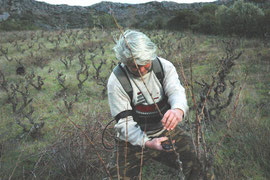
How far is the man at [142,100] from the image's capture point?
1578 mm

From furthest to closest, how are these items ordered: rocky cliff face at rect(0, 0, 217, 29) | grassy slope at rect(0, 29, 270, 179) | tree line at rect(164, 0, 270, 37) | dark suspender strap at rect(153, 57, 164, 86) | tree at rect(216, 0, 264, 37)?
rocky cliff face at rect(0, 0, 217, 29), tree at rect(216, 0, 264, 37), tree line at rect(164, 0, 270, 37), grassy slope at rect(0, 29, 270, 179), dark suspender strap at rect(153, 57, 164, 86)

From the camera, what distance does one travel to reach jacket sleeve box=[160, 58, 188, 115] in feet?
5.36

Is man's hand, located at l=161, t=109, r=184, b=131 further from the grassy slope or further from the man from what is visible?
the grassy slope

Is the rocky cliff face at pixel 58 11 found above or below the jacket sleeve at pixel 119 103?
above

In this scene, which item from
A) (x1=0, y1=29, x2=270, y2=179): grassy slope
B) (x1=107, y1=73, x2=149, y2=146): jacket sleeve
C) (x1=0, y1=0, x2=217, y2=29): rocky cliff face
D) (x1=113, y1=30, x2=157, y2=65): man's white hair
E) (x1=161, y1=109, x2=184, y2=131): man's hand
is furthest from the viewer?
(x1=0, y1=0, x2=217, y2=29): rocky cliff face

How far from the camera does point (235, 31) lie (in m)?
12.4

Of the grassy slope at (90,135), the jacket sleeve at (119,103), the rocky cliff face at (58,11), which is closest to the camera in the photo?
the jacket sleeve at (119,103)

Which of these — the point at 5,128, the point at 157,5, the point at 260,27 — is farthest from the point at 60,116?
the point at 157,5

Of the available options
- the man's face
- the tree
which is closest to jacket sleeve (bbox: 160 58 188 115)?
the man's face

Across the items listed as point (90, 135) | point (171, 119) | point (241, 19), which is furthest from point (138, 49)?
point (241, 19)

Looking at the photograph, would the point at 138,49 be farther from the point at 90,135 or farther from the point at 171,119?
the point at 90,135

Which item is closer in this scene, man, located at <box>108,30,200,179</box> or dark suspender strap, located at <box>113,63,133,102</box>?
man, located at <box>108,30,200,179</box>

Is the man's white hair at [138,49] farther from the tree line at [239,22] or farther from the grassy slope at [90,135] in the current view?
the tree line at [239,22]

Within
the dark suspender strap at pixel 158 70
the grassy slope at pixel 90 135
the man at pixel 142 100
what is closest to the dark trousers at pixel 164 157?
the man at pixel 142 100
